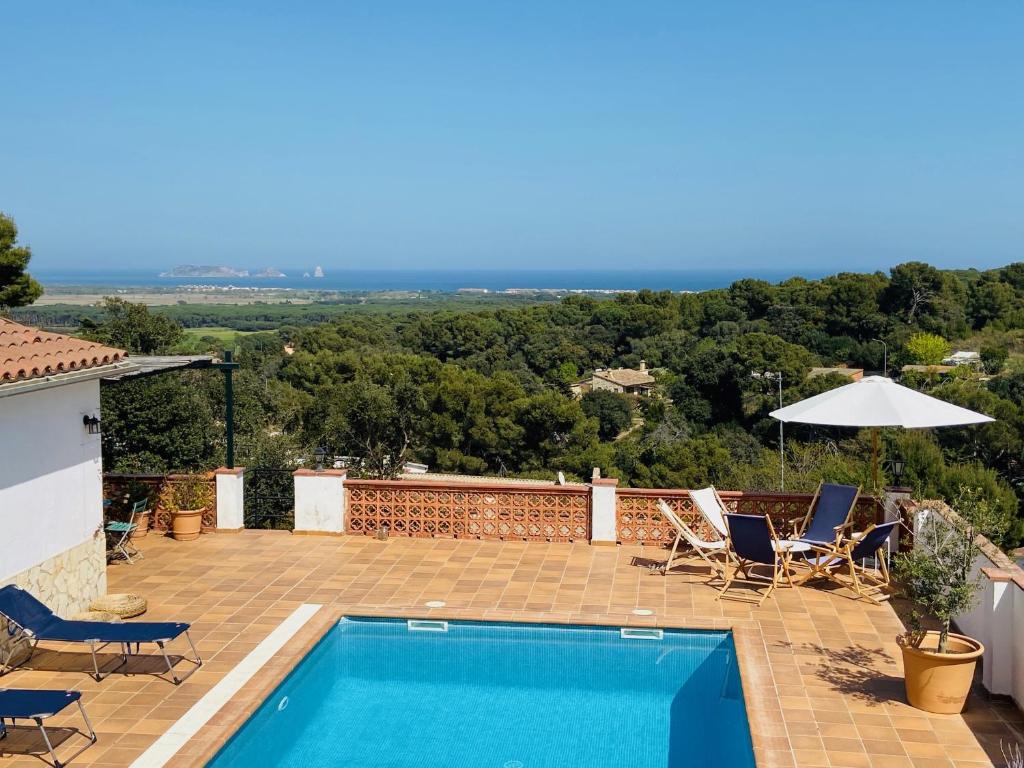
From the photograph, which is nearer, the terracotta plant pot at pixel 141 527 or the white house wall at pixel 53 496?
the white house wall at pixel 53 496

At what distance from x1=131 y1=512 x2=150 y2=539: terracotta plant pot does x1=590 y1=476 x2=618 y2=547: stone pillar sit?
4.97 m

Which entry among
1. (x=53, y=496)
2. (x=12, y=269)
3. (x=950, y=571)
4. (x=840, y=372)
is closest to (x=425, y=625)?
(x=53, y=496)

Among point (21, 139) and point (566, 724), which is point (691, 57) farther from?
point (566, 724)

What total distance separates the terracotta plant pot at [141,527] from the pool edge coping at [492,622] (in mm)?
3359

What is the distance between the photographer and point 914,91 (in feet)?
141

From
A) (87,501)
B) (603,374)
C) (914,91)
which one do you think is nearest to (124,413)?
→ (87,501)

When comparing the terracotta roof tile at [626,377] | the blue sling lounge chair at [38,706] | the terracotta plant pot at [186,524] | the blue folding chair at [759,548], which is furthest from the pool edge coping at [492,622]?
the terracotta roof tile at [626,377]

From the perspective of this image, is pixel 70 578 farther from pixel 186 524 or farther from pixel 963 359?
pixel 963 359

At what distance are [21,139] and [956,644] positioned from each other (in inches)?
1774

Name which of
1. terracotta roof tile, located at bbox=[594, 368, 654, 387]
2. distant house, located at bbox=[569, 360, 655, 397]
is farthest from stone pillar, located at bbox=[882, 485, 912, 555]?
terracotta roof tile, located at bbox=[594, 368, 654, 387]

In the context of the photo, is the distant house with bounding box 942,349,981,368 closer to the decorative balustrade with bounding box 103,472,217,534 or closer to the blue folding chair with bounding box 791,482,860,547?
the blue folding chair with bounding box 791,482,860,547

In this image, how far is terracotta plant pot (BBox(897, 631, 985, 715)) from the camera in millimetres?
5473

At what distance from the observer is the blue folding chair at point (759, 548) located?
7660mm

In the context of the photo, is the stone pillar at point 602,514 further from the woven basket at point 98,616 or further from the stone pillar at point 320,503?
the woven basket at point 98,616
